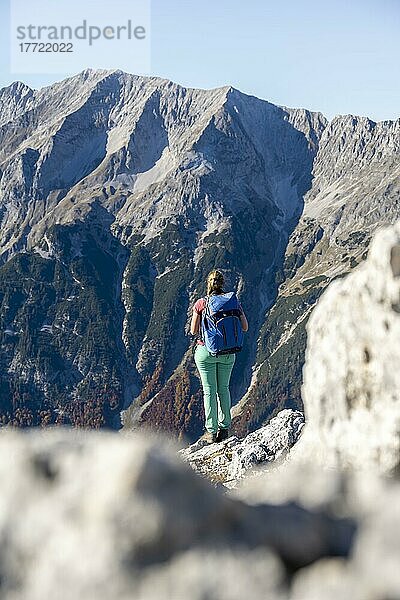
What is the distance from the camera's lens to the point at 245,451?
12.4 meters

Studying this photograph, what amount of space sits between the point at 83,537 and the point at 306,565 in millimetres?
1153

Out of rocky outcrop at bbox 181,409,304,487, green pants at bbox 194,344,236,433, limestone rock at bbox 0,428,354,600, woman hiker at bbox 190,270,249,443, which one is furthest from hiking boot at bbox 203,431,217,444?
limestone rock at bbox 0,428,354,600

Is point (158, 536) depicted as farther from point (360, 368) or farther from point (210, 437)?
point (210, 437)

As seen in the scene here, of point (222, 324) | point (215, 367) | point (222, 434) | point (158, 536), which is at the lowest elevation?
point (222, 434)

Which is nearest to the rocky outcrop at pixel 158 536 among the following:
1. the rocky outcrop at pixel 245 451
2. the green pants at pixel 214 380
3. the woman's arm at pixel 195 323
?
the rocky outcrop at pixel 245 451

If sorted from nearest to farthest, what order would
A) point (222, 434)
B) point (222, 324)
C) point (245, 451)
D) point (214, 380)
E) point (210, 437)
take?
point (222, 324)
point (245, 451)
point (214, 380)
point (222, 434)
point (210, 437)

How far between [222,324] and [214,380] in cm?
153

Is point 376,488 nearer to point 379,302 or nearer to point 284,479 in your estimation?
point 284,479

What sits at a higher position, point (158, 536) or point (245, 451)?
point (158, 536)

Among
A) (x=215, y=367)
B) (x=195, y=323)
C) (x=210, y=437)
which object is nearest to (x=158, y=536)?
(x=195, y=323)

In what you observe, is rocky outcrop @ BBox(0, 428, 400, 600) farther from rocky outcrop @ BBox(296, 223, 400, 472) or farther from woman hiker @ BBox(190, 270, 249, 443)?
woman hiker @ BBox(190, 270, 249, 443)

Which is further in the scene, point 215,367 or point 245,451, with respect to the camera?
point 215,367

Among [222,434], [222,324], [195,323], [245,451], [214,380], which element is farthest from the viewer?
[222,434]

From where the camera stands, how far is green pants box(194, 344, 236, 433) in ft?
42.4
